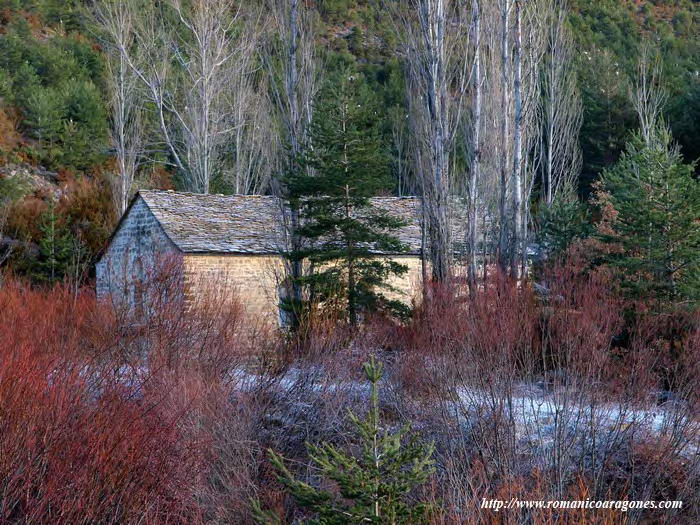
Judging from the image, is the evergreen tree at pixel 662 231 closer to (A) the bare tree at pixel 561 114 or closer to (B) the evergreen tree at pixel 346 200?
(B) the evergreen tree at pixel 346 200

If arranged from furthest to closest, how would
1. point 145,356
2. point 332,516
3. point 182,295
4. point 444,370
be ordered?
point 182,295 < point 145,356 < point 444,370 < point 332,516

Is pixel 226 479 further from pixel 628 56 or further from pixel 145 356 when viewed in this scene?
pixel 628 56

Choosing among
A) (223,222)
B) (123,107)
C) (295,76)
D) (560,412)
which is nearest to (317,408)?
(560,412)

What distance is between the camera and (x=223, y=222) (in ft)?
57.4

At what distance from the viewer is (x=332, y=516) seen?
17.1ft

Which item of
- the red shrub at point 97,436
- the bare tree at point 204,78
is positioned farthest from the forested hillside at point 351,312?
the bare tree at point 204,78

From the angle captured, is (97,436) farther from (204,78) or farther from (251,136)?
(251,136)

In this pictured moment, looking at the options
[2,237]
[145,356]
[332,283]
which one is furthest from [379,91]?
[145,356]

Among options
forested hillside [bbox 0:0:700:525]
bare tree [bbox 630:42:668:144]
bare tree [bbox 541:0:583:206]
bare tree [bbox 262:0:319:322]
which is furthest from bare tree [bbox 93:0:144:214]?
bare tree [bbox 630:42:668:144]

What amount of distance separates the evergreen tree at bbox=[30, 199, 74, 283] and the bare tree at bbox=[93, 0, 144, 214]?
139 inches

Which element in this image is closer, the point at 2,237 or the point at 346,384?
the point at 346,384

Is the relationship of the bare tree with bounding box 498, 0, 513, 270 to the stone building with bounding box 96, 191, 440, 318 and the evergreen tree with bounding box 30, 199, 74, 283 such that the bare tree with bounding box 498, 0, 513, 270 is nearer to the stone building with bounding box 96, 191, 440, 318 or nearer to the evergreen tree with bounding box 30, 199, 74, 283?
the stone building with bounding box 96, 191, 440, 318

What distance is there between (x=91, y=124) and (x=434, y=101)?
18.1 m

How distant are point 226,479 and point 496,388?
2.74m
